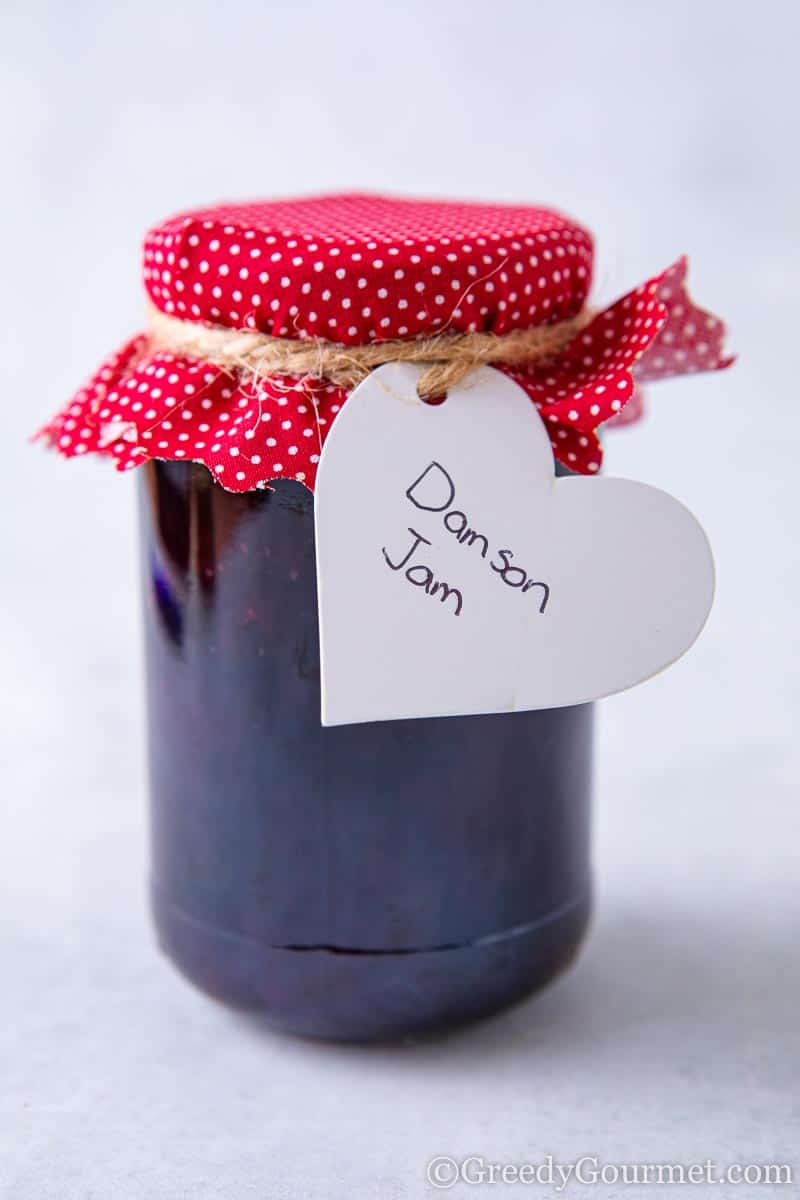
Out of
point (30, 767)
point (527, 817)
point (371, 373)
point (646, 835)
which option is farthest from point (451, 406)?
point (30, 767)

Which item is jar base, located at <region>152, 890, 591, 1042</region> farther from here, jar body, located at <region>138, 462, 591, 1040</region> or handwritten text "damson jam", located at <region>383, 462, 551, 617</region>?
handwritten text "damson jam", located at <region>383, 462, 551, 617</region>

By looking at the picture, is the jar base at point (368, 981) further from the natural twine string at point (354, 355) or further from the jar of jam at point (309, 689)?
the natural twine string at point (354, 355)

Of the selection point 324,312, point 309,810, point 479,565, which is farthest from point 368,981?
point 324,312

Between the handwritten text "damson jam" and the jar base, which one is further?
the jar base

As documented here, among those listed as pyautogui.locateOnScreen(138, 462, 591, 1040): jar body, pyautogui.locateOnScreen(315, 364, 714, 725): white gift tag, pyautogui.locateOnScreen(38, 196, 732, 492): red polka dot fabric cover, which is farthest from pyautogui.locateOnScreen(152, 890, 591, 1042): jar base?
pyautogui.locateOnScreen(38, 196, 732, 492): red polka dot fabric cover

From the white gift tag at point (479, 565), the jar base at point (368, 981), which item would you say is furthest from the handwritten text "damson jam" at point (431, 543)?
the jar base at point (368, 981)

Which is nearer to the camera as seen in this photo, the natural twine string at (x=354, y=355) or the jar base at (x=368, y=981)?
the natural twine string at (x=354, y=355)

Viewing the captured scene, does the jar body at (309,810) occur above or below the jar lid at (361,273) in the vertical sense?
below
